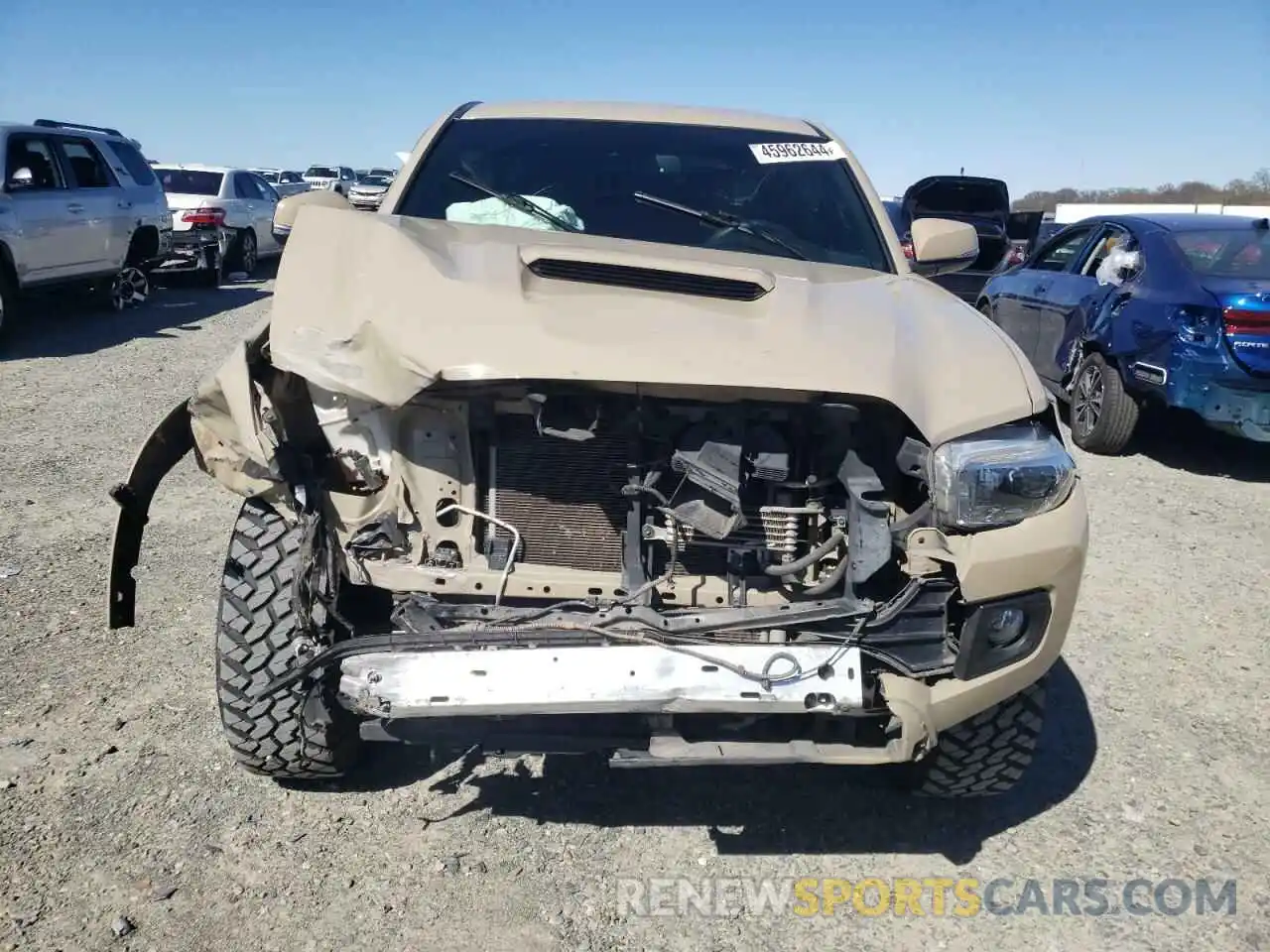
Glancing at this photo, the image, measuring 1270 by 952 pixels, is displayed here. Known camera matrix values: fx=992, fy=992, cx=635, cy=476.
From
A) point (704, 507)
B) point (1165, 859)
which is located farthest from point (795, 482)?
point (1165, 859)

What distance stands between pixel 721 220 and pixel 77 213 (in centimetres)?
905

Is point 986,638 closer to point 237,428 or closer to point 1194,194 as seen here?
point 237,428

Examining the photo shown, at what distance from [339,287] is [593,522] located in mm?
863

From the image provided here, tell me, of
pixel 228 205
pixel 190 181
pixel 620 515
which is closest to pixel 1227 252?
pixel 620 515

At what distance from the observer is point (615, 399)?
2398 mm

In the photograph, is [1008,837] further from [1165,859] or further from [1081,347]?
[1081,347]

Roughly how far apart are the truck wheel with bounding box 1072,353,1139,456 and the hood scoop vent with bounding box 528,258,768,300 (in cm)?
499

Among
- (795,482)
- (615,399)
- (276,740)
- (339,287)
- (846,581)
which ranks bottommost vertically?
(276,740)

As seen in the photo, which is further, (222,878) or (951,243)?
(951,243)

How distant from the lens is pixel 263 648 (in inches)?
101

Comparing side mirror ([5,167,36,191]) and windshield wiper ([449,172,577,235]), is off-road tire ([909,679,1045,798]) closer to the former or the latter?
windshield wiper ([449,172,577,235])

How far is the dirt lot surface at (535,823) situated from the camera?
2445 mm

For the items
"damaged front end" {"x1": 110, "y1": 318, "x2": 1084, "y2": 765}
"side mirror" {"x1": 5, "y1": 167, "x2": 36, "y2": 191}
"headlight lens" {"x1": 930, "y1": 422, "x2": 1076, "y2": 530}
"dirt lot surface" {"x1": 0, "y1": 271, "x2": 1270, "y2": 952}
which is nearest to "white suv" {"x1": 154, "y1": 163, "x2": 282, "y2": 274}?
"side mirror" {"x1": 5, "y1": 167, "x2": 36, "y2": 191}

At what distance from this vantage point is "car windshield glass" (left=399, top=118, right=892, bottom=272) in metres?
3.46
